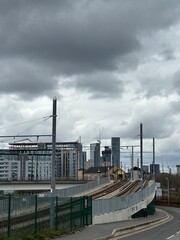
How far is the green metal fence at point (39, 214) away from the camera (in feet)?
62.2

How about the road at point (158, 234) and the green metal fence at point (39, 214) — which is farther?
the road at point (158, 234)

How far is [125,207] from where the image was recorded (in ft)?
156

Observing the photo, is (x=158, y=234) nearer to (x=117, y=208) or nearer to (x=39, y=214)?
(x=39, y=214)

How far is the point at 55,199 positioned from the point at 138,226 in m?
10.8

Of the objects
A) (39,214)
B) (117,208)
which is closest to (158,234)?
(39,214)

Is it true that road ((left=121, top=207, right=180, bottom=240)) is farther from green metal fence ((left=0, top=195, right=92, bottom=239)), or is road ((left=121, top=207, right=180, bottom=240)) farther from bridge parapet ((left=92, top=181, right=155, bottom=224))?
bridge parapet ((left=92, top=181, right=155, bottom=224))

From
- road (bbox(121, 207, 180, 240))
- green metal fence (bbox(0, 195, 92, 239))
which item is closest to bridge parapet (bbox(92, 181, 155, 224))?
road (bbox(121, 207, 180, 240))

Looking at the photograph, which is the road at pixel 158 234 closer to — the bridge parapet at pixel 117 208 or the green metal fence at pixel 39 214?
the green metal fence at pixel 39 214

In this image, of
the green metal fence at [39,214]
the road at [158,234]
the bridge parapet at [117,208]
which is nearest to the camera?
the green metal fence at [39,214]

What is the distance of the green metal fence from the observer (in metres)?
19.0

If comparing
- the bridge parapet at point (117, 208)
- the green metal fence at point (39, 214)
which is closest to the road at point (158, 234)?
the green metal fence at point (39, 214)

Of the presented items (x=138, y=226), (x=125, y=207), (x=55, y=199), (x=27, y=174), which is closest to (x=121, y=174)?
(x=27, y=174)

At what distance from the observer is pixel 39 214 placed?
21797mm

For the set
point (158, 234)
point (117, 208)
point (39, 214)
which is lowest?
point (117, 208)
